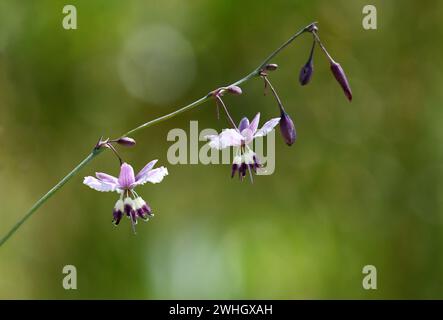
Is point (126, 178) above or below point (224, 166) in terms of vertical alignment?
below

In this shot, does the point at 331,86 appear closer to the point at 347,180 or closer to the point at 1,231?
the point at 347,180

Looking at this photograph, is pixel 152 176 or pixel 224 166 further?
pixel 224 166

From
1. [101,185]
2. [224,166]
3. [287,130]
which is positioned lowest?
[101,185]

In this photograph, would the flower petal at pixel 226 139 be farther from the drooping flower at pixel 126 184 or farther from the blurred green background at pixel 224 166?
the blurred green background at pixel 224 166

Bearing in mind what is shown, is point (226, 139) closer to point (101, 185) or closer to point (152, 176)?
point (152, 176)

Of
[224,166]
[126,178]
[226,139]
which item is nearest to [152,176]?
[126,178]

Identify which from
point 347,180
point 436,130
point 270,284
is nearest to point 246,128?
point 270,284
